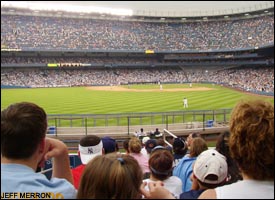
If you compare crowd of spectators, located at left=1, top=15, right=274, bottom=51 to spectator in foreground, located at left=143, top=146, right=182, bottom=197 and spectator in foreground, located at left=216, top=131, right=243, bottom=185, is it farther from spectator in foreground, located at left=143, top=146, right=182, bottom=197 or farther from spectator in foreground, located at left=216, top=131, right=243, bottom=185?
spectator in foreground, located at left=143, top=146, right=182, bottom=197

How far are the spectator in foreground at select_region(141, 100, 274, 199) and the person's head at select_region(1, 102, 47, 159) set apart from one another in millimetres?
1023

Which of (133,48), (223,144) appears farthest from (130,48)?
(223,144)

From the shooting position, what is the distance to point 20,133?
2.31 metres

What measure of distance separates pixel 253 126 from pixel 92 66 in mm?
70606

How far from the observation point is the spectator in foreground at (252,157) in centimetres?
223

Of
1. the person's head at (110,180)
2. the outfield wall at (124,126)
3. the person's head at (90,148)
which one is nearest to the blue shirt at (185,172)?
the person's head at (90,148)

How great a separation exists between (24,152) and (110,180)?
758 millimetres

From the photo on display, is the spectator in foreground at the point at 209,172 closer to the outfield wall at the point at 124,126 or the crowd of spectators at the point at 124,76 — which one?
the outfield wall at the point at 124,126

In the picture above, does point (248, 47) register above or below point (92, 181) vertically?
above

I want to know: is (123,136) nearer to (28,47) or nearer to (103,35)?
(28,47)

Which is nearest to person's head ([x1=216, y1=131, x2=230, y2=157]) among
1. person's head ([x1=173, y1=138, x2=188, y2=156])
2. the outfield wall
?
person's head ([x1=173, y1=138, x2=188, y2=156])

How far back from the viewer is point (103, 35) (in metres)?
77.4

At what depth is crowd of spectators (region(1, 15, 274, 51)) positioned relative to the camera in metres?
69.0

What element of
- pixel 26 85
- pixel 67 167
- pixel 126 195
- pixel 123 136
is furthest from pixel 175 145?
pixel 26 85
